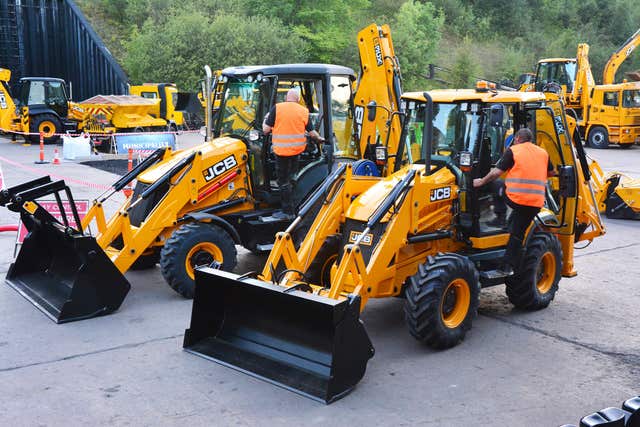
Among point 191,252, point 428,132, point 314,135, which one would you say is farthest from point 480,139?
point 191,252

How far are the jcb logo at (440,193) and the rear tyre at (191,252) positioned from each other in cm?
250

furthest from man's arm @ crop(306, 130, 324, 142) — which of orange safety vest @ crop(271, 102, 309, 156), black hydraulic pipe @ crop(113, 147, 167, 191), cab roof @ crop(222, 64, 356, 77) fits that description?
black hydraulic pipe @ crop(113, 147, 167, 191)

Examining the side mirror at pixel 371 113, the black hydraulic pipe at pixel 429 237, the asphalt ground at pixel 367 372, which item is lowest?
the asphalt ground at pixel 367 372

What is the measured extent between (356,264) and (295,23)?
37186mm

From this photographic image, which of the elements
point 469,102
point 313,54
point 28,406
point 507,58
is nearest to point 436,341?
point 469,102

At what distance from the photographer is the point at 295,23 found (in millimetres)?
41344

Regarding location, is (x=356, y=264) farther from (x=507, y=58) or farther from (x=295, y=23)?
(x=507, y=58)

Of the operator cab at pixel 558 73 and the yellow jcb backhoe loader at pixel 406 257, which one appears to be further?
the operator cab at pixel 558 73

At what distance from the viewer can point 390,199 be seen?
→ 6.36 m

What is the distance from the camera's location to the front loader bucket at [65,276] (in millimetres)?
6973

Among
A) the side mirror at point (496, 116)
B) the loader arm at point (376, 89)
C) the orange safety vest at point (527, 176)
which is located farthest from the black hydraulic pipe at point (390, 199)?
the loader arm at point (376, 89)

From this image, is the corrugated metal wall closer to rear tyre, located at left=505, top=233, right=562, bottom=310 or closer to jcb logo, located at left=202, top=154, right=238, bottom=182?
jcb logo, located at left=202, top=154, right=238, bottom=182

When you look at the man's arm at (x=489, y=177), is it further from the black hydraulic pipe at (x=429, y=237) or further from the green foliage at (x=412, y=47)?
the green foliage at (x=412, y=47)

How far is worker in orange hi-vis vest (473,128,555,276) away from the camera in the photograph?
22.0ft
